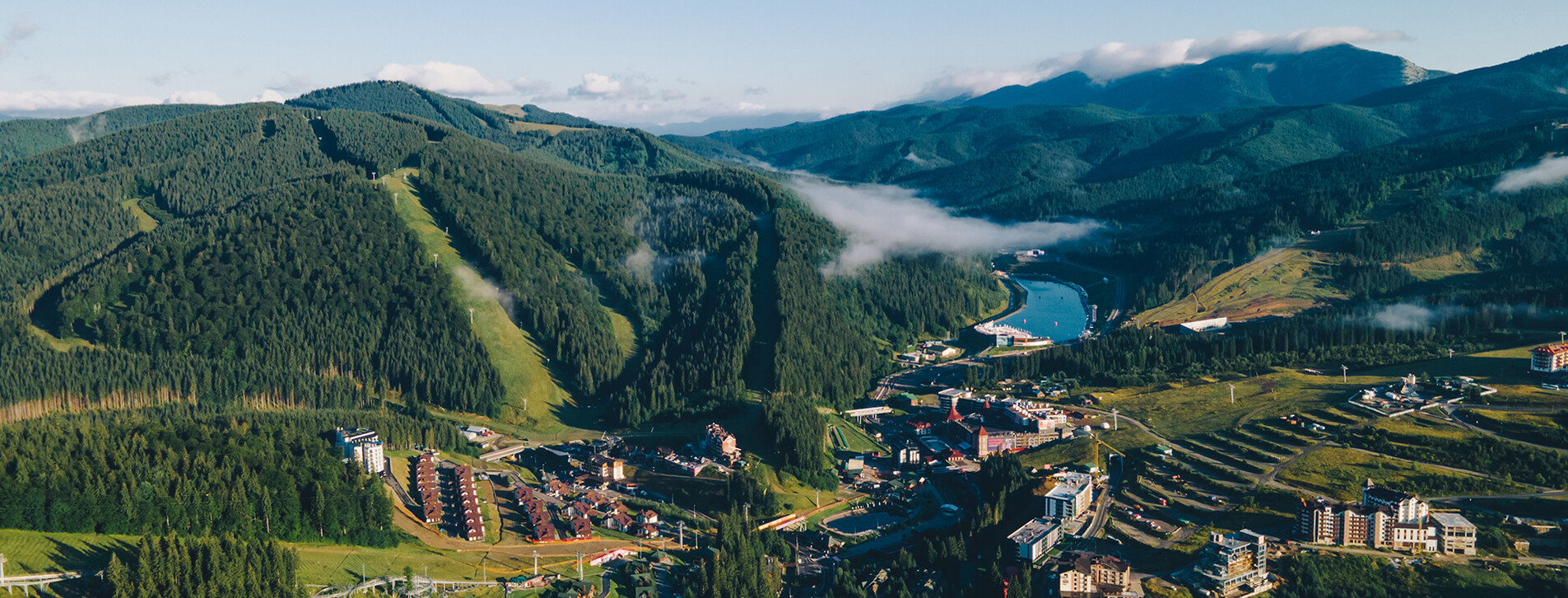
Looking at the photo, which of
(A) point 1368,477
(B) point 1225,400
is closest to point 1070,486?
(A) point 1368,477

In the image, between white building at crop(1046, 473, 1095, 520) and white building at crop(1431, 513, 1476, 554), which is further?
white building at crop(1046, 473, 1095, 520)

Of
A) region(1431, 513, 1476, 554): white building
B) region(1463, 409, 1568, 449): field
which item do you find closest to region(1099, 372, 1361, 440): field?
region(1463, 409, 1568, 449): field

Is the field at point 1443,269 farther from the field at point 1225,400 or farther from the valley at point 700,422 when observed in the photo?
the field at point 1225,400

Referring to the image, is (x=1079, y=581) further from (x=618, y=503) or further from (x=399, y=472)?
(x=399, y=472)

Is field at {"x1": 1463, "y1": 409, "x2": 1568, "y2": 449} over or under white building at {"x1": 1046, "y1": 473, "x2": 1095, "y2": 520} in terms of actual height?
over

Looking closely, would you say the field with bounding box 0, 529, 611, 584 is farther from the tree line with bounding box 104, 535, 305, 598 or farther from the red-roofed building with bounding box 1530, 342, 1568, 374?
the red-roofed building with bounding box 1530, 342, 1568, 374

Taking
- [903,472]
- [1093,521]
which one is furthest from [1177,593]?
[903,472]
